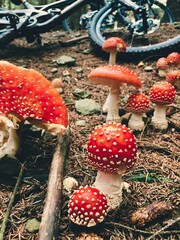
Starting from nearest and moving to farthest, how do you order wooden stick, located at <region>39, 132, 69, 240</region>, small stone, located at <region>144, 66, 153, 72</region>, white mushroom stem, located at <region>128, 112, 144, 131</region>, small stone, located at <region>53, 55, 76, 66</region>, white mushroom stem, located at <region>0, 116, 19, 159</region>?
wooden stick, located at <region>39, 132, 69, 240</region> → white mushroom stem, located at <region>0, 116, 19, 159</region> → white mushroom stem, located at <region>128, 112, 144, 131</region> → small stone, located at <region>144, 66, 153, 72</region> → small stone, located at <region>53, 55, 76, 66</region>

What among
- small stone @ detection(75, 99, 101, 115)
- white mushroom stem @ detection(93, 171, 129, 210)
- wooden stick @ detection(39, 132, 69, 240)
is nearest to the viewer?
wooden stick @ detection(39, 132, 69, 240)

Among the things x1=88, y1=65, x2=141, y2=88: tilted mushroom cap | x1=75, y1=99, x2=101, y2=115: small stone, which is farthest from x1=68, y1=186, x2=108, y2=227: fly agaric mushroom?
x1=75, y1=99, x2=101, y2=115: small stone

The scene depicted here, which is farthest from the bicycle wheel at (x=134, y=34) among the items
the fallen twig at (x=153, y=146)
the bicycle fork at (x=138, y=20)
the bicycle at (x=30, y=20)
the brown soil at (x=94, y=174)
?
the fallen twig at (x=153, y=146)

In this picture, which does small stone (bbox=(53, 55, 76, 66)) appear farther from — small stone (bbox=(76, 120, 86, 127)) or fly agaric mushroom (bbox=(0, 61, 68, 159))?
fly agaric mushroom (bbox=(0, 61, 68, 159))

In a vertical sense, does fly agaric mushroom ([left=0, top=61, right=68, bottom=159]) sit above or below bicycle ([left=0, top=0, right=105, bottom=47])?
above

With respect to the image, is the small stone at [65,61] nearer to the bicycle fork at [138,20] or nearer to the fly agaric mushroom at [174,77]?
the bicycle fork at [138,20]

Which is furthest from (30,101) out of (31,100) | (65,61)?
(65,61)

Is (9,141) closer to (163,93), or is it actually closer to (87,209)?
(87,209)
